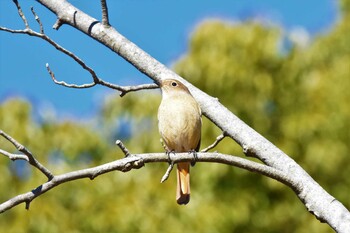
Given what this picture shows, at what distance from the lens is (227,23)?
38.3 feet

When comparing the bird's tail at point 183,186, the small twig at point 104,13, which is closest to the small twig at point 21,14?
the small twig at point 104,13

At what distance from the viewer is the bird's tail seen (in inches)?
181

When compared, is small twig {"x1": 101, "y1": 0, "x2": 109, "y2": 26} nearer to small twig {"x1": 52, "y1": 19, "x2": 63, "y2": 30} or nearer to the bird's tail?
small twig {"x1": 52, "y1": 19, "x2": 63, "y2": 30}

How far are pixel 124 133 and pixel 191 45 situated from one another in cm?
164

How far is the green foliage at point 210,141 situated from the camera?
9.32 metres

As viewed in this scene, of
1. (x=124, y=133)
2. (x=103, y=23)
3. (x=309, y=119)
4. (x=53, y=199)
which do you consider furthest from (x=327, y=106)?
(x=103, y=23)

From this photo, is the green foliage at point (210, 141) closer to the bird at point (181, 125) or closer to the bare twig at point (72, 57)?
the bird at point (181, 125)

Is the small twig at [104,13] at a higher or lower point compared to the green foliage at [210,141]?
lower

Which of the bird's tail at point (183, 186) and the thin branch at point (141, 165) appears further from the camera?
the bird's tail at point (183, 186)

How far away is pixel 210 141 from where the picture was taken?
32.7ft

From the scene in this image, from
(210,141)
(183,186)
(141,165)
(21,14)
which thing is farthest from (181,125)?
(210,141)

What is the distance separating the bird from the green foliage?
4.09 meters

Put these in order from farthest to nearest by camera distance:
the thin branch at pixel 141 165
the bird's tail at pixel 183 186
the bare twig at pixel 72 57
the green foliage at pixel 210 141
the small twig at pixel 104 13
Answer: the green foliage at pixel 210 141 < the bird's tail at pixel 183 186 < the small twig at pixel 104 13 < the bare twig at pixel 72 57 < the thin branch at pixel 141 165

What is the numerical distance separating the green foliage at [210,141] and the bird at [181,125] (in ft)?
13.4
